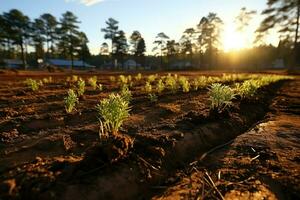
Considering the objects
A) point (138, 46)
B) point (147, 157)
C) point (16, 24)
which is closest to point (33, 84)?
point (147, 157)

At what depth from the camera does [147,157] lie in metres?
3.82

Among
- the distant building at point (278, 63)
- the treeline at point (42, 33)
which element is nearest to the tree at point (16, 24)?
the treeline at point (42, 33)

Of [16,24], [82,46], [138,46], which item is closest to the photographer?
[16,24]

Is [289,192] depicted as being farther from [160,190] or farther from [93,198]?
[93,198]

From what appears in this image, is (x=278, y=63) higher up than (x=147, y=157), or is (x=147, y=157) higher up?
(x=147, y=157)

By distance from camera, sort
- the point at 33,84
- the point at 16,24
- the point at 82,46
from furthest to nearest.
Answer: the point at 82,46, the point at 16,24, the point at 33,84

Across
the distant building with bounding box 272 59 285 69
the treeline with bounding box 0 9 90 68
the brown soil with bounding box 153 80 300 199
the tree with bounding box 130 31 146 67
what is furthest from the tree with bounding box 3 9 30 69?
the distant building with bounding box 272 59 285 69

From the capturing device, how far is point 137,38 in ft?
198

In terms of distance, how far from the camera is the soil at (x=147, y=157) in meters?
3.03

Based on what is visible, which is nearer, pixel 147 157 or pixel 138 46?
pixel 147 157

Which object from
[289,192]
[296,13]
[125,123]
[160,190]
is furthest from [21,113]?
[296,13]

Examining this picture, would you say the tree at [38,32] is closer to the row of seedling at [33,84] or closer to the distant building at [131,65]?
the distant building at [131,65]

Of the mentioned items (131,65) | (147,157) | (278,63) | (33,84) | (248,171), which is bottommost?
(131,65)

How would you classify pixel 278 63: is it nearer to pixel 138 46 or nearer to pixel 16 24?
pixel 138 46
